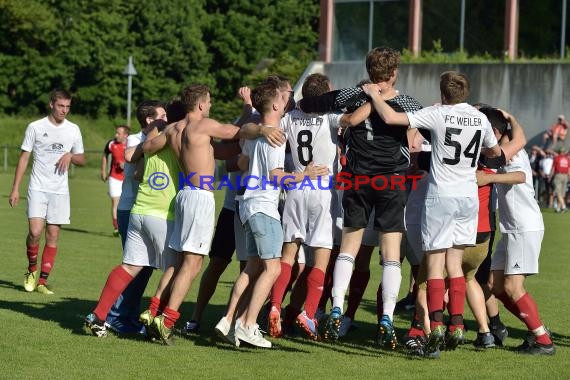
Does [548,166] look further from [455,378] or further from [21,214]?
[455,378]

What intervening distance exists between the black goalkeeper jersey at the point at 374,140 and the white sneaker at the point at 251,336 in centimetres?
155

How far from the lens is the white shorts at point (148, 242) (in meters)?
9.65

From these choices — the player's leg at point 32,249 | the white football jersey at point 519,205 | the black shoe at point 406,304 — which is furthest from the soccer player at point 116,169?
the white football jersey at point 519,205

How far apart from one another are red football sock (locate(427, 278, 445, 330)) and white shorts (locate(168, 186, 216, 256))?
1882 millimetres

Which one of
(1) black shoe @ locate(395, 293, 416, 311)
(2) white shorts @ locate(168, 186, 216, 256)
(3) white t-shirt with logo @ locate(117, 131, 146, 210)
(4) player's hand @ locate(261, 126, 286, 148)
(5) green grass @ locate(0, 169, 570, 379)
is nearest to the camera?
(5) green grass @ locate(0, 169, 570, 379)

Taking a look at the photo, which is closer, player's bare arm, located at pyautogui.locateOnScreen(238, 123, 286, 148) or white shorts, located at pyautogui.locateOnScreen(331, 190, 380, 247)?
player's bare arm, located at pyautogui.locateOnScreen(238, 123, 286, 148)

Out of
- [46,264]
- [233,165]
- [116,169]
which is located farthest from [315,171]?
[116,169]

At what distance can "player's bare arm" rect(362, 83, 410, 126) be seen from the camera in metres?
8.88

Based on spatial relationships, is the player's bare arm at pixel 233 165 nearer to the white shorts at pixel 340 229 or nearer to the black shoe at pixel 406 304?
the white shorts at pixel 340 229

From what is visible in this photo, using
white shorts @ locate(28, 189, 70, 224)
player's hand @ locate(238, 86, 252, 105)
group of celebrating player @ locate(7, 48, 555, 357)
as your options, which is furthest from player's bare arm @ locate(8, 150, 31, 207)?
player's hand @ locate(238, 86, 252, 105)

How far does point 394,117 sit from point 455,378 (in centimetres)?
209

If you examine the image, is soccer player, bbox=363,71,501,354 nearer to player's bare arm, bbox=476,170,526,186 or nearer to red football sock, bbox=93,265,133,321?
player's bare arm, bbox=476,170,526,186

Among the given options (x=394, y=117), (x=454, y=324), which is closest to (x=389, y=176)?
(x=394, y=117)

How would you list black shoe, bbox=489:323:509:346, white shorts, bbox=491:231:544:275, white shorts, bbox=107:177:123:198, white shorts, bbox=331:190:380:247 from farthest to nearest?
white shorts, bbox=107:177:123:198 < black shoe, bbox=489:323:509:346 < white shorts, bbox=331:190:380:247 < white shorts, bbox=491:231:544:275
